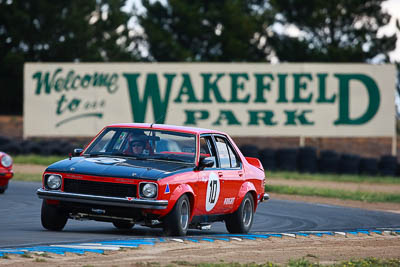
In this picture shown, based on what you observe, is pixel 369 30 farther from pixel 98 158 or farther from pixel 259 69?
pixel 98 158

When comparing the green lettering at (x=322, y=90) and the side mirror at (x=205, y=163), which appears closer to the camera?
the side mirror at (x=205, y=163)

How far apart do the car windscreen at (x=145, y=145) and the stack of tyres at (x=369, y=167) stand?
22.2 m

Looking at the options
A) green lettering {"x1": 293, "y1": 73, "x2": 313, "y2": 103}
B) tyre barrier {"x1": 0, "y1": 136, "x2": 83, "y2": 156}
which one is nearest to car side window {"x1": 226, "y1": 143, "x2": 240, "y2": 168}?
tyre barrier {"x1": 0, "y1": 136, "x2": 83, "y2": 156}

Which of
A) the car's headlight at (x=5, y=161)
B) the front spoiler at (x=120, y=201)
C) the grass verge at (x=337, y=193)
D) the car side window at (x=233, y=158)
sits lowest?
the grass verge at (x=337, y=193)

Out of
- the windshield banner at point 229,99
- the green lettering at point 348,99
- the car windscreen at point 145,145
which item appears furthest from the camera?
the green lettering at point 348,99

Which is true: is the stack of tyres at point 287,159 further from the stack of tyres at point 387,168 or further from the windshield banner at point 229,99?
the windshield banner at point 229,99

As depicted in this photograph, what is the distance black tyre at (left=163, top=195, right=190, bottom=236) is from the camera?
34.3 feet

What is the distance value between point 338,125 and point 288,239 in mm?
26473

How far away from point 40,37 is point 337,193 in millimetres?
27774

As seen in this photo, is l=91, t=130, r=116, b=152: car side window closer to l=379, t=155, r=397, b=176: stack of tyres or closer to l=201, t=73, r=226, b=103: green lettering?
l=379, t=155, r=397, b=176: stack of tyres

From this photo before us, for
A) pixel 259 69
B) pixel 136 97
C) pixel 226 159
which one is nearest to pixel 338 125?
pixel 259 69

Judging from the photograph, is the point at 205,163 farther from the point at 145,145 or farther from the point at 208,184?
the point at 145,145

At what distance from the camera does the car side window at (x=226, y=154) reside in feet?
39.9

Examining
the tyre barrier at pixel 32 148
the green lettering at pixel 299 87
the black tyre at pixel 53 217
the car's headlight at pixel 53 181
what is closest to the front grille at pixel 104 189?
the car's headlight at pixel 53 181
